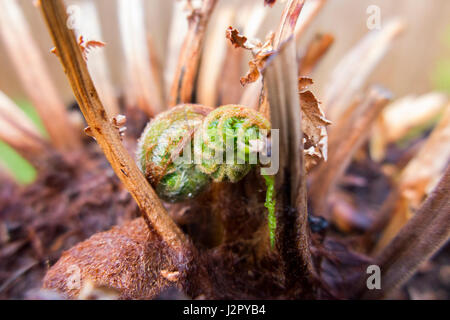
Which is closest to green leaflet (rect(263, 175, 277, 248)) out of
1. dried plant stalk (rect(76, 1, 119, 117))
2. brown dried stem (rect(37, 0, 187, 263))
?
brown dried stem (rect(37, 0, 187, 263))

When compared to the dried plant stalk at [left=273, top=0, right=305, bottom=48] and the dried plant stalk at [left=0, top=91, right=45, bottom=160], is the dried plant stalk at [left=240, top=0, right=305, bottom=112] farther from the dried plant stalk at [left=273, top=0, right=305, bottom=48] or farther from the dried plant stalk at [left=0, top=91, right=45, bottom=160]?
the dried plant stalk at [left=0, top=91, right=45, bottom=160]

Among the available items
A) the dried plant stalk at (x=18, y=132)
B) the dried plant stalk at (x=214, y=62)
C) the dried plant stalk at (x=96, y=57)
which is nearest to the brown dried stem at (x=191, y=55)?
the dried plant stalk at (x=214, y=62)

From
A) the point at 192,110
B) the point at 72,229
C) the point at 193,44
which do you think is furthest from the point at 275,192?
the point at 72,229

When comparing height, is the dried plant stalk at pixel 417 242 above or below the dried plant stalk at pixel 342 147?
below

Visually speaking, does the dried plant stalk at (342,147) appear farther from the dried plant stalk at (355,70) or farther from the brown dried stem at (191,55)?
the brown dried stem at (191,55)

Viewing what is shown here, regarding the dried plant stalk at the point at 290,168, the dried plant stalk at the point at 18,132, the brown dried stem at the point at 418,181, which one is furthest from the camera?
the dried plant stalk at the point at 18,132

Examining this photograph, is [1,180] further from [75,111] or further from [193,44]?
[193,44]
